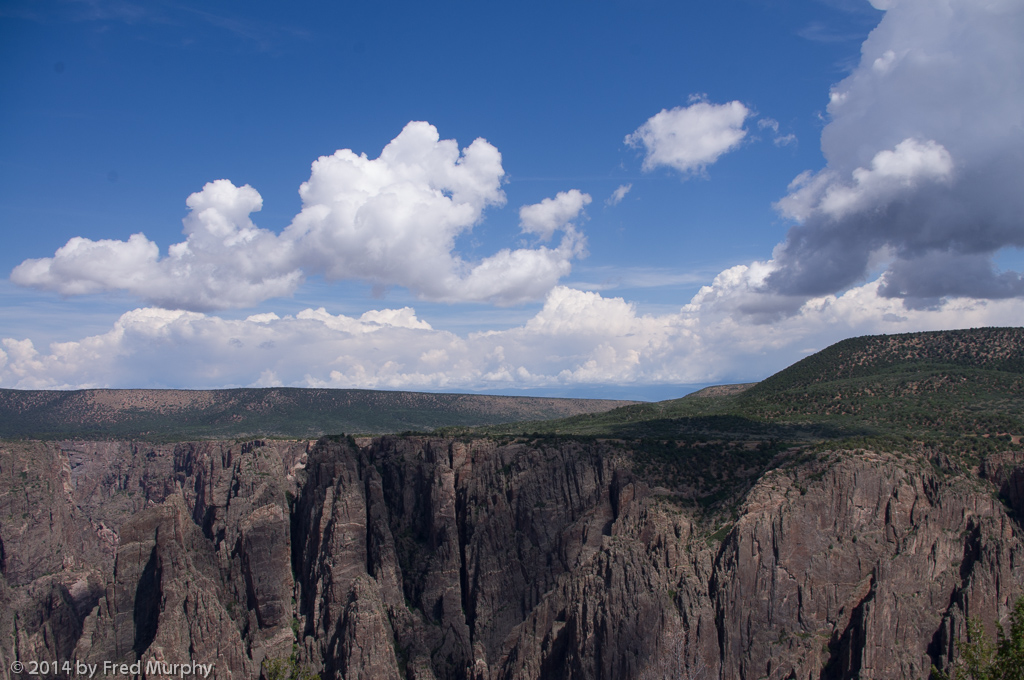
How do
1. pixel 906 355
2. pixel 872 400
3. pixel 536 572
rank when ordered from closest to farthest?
pixel 536 572, pixel 872 400, pixel 906 355

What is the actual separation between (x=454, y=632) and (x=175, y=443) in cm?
9501

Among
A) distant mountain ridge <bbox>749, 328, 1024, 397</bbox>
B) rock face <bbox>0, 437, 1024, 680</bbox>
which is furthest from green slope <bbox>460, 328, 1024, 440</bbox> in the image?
rock face <bbox>0, 437, 1024, 680</bbox>

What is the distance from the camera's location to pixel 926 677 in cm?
5869

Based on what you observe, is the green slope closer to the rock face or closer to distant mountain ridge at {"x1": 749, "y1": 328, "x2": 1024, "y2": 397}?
distant mountain ridge at {"x1": 749, "y1": 328, "x2": 1024, "y2": 397}

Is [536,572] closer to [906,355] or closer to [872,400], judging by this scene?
[872,400]

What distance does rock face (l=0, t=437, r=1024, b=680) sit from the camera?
63.5 meters

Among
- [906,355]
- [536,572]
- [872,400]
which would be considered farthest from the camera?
[906,355]

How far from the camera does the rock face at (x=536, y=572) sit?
208 feet

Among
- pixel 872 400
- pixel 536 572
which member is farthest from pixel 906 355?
pixel 536 572

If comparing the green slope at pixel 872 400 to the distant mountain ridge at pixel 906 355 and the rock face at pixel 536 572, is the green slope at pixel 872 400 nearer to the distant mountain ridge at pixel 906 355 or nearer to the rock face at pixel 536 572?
the distant mountain ridge at pixel 906 355

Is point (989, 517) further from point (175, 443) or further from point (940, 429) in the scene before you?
point (175, 443)

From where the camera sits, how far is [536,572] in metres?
78.7

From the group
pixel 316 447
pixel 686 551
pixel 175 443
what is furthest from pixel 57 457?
pixel 686 551

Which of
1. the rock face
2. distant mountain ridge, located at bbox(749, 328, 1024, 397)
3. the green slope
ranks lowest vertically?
the rock face
